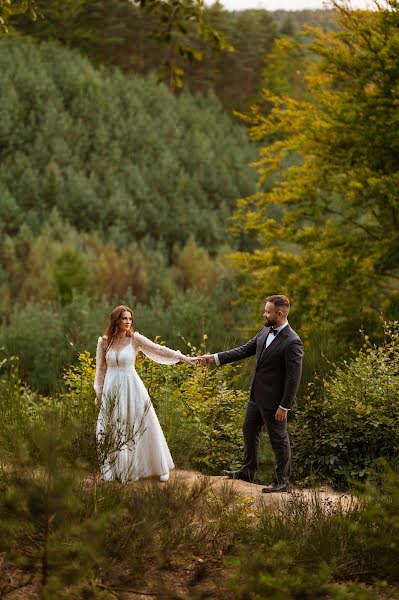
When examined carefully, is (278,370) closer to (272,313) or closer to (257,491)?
(272,313)

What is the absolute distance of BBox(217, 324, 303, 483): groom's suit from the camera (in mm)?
6641

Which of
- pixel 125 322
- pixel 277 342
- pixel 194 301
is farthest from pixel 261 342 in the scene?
pixel 194 301

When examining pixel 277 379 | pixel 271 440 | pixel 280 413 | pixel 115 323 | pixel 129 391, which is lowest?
pixel 271 440

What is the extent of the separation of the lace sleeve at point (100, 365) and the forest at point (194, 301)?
1.24ft

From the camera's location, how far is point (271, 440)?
6891 millimetres

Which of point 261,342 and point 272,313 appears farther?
point 261,342

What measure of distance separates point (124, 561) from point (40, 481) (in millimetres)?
793

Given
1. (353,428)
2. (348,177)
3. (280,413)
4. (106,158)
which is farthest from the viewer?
(106,158)

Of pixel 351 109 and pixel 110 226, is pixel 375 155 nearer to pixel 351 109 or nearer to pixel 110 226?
pixel 351 109

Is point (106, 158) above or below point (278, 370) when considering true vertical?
above

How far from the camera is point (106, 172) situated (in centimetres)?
3706

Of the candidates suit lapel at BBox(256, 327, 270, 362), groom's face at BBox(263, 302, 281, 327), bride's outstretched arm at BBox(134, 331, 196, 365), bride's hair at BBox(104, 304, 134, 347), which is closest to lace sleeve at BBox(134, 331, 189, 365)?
bride's outstretched arm at BBox(134, 331, 196, 365)

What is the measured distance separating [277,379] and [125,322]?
144 centimetres

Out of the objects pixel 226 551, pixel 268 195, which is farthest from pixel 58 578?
pixel 268 195
